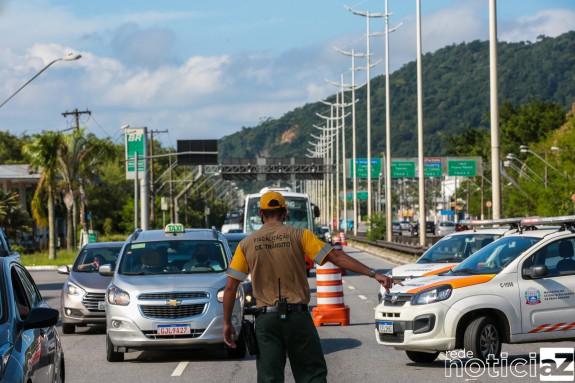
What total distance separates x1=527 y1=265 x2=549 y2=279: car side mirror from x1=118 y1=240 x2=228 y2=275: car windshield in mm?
4528

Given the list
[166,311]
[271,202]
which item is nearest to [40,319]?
[271,202]

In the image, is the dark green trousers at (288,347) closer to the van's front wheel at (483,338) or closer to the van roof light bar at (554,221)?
the van's front wheel at (483,338)

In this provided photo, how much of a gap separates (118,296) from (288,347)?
727cm

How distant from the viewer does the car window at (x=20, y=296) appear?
30.8 feet

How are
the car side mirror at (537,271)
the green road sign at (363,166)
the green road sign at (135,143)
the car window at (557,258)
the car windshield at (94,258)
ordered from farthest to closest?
the green road sign at (363,166) → the green road sign at (135,143) → the car windshield at (94,258) → the car window at (557,258) → the car side mirror at (537,271)

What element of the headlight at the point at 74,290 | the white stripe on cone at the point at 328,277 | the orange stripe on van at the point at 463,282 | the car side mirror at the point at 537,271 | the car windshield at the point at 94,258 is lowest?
the headlight at the point at 74,290

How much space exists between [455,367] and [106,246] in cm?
1036

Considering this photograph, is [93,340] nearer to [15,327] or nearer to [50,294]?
[15,327]

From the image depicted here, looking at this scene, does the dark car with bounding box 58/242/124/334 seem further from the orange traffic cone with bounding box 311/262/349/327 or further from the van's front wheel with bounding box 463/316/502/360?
the van's front wheel with bounding box 463/316/502/360

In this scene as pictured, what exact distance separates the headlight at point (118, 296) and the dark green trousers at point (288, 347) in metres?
7.03

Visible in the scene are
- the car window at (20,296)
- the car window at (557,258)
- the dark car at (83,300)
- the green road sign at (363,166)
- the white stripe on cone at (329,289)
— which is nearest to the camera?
the car window at (20,296)

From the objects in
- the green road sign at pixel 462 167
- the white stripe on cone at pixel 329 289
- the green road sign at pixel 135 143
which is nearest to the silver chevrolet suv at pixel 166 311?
the white stripe on cone at pixel 329 289

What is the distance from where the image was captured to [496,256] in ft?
50.1

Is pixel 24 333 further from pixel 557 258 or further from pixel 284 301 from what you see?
pixel 557 258
